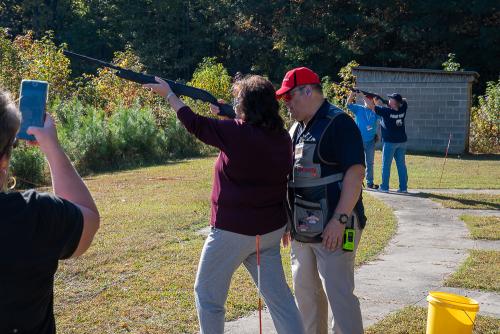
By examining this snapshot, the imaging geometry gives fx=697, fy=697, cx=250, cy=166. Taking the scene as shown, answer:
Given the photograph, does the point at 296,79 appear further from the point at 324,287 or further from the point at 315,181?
the point at 324,287

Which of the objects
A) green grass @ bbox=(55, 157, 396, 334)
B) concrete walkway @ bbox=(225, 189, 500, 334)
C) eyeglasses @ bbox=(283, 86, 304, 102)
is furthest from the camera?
concrete walkway @ bbox=(225, 189, 500, 334)

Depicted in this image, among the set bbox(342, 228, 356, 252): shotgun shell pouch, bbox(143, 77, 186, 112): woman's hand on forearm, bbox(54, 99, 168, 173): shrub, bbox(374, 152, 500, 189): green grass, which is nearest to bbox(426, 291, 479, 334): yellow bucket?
bbox(342, 228, 356, 252): shotgun shell pouch

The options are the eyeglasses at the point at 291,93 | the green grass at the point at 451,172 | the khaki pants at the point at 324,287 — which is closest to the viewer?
the khaki pants at the point at 324,287

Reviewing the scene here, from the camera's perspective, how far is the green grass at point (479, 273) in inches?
261

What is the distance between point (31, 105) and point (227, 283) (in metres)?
2.14

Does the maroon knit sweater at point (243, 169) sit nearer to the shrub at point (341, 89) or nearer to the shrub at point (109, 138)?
the shrub at point (109, 138)

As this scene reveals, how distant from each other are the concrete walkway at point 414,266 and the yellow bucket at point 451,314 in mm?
1126

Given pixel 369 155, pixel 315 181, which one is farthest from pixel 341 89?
pixel 315 181

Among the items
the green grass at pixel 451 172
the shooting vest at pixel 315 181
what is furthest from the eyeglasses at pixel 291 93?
the green grass at pixel 451 172

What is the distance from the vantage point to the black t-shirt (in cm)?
217

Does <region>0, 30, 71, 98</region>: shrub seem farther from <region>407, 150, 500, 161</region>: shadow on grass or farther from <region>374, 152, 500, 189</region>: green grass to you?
<region>407, 150, 500, 161</region>: shadow on grass

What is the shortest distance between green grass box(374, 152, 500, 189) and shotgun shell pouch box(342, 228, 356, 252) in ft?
31.5

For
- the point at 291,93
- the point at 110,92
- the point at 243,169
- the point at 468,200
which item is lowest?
the point at 468,200

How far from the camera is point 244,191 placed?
424 centimetres
